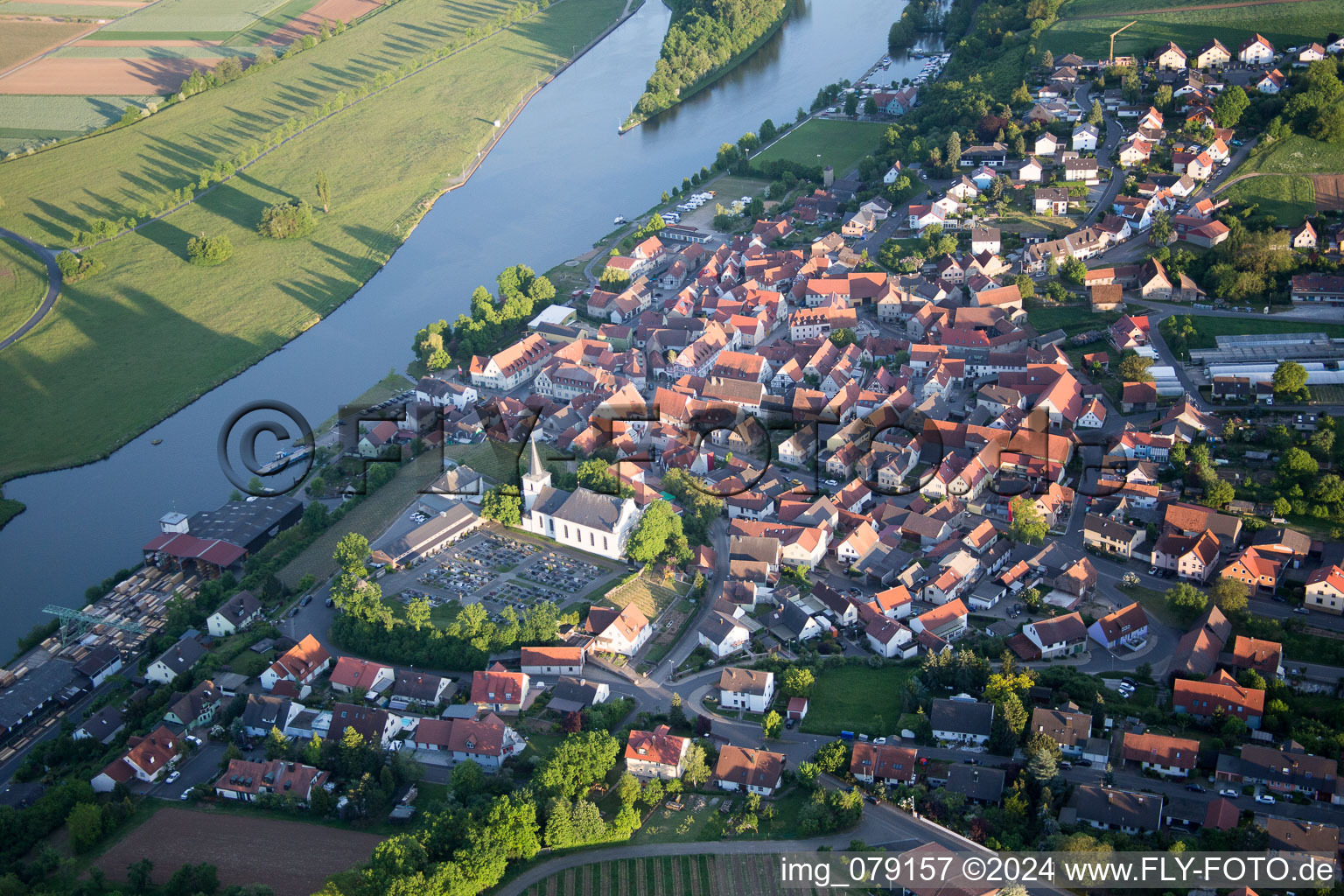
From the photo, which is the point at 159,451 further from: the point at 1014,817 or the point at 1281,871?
the point at 1281,871

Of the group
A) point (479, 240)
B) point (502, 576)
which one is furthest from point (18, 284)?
point (502, 576)

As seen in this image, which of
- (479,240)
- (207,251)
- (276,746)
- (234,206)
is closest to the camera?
(276,746)

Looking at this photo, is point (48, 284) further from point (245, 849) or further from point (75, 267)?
point (245, 849)

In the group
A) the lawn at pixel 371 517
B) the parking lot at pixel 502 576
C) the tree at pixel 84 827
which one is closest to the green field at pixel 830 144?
the lawn at pixel 371 517

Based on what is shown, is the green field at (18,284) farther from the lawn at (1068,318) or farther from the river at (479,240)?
the lawn at (1068,318)

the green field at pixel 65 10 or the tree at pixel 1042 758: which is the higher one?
the green field at pixel 65 10

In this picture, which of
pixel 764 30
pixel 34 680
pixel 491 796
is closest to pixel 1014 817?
pixel 491 796

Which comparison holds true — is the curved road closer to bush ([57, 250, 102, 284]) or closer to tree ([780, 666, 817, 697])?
bush ([57, 250, 102, 284])
